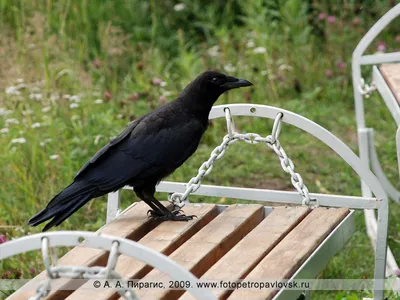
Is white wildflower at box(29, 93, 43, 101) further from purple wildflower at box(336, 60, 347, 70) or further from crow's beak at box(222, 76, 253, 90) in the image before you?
purple wildflower at box(336, 60, 347, 70)

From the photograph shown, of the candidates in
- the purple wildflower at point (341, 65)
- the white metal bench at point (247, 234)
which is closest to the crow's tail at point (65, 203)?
the white metal bench at point (247, 234)

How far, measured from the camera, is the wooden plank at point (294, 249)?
7.59 ft

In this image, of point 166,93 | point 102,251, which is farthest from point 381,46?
point 102,251

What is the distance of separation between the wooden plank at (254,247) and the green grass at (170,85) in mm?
976

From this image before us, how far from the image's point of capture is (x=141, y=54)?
6.57 metres

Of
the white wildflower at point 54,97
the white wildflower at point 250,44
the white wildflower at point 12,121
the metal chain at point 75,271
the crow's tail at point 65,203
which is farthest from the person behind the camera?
the white wildflower at point 250,44

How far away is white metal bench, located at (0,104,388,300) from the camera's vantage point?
2391 mm

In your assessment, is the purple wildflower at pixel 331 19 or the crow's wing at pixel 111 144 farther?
the purple wildflower at pixel 331 19

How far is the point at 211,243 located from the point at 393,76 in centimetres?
168

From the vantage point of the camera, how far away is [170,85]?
228 inches

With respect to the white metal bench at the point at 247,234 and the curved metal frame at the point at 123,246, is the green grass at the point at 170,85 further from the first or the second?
the curved metal frame at the point at 123,246

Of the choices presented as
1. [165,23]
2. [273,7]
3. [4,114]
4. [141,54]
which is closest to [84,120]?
[4,114]

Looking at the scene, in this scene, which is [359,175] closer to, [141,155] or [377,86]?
[141,155]

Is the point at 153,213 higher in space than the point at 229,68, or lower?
higher
